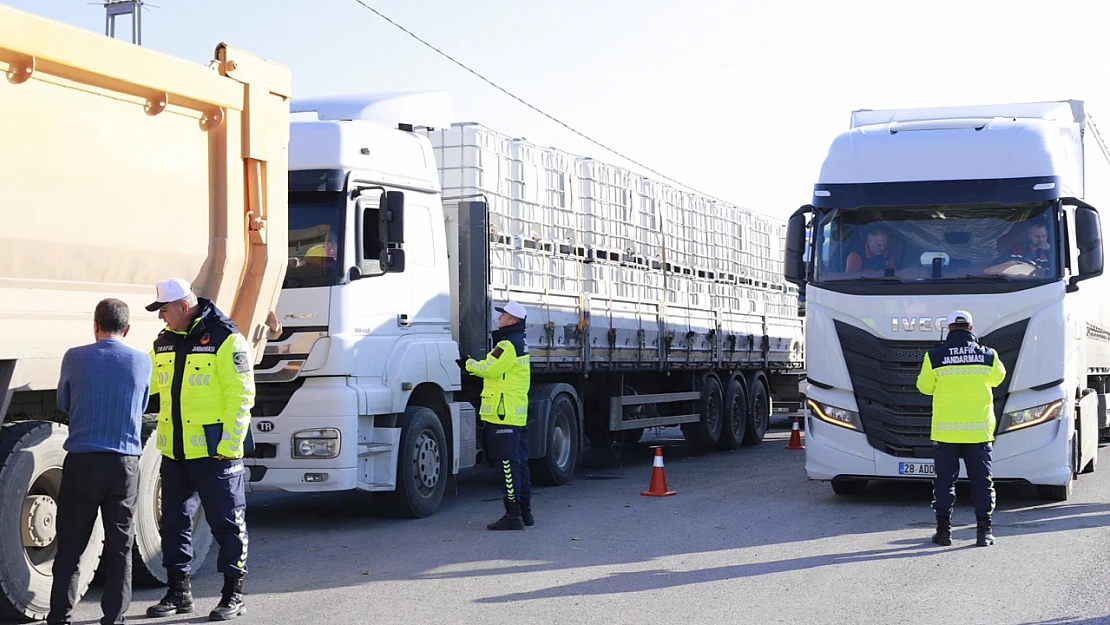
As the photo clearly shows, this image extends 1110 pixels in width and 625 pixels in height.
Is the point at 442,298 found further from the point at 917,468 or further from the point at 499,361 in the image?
the point at 917,468

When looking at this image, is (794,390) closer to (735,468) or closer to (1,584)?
(735,468)

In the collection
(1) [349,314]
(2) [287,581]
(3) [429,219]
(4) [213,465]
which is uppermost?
(3) [429,219]

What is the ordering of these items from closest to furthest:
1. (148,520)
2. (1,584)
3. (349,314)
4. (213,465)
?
(1,584) < (213,465) < (148,520) < (349,314)

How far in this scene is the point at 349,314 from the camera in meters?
10.4

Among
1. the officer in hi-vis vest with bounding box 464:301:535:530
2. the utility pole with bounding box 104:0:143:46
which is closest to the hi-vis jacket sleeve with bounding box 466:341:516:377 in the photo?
the officer in hi-vis vest with bounding box 464:301:535:530

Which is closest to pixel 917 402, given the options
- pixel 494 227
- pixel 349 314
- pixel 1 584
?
pixel 494 227

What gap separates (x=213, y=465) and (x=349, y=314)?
3.35m

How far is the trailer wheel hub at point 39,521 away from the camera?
6.93 m

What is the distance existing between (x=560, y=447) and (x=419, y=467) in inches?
125

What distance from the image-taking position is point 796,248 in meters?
12.1

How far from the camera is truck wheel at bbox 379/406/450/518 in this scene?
11.0 meters

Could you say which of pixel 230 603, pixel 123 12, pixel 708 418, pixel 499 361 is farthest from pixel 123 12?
pixel 230 603

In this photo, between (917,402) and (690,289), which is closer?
(917,402)

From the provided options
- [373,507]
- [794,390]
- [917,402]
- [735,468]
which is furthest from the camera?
[794,390]
